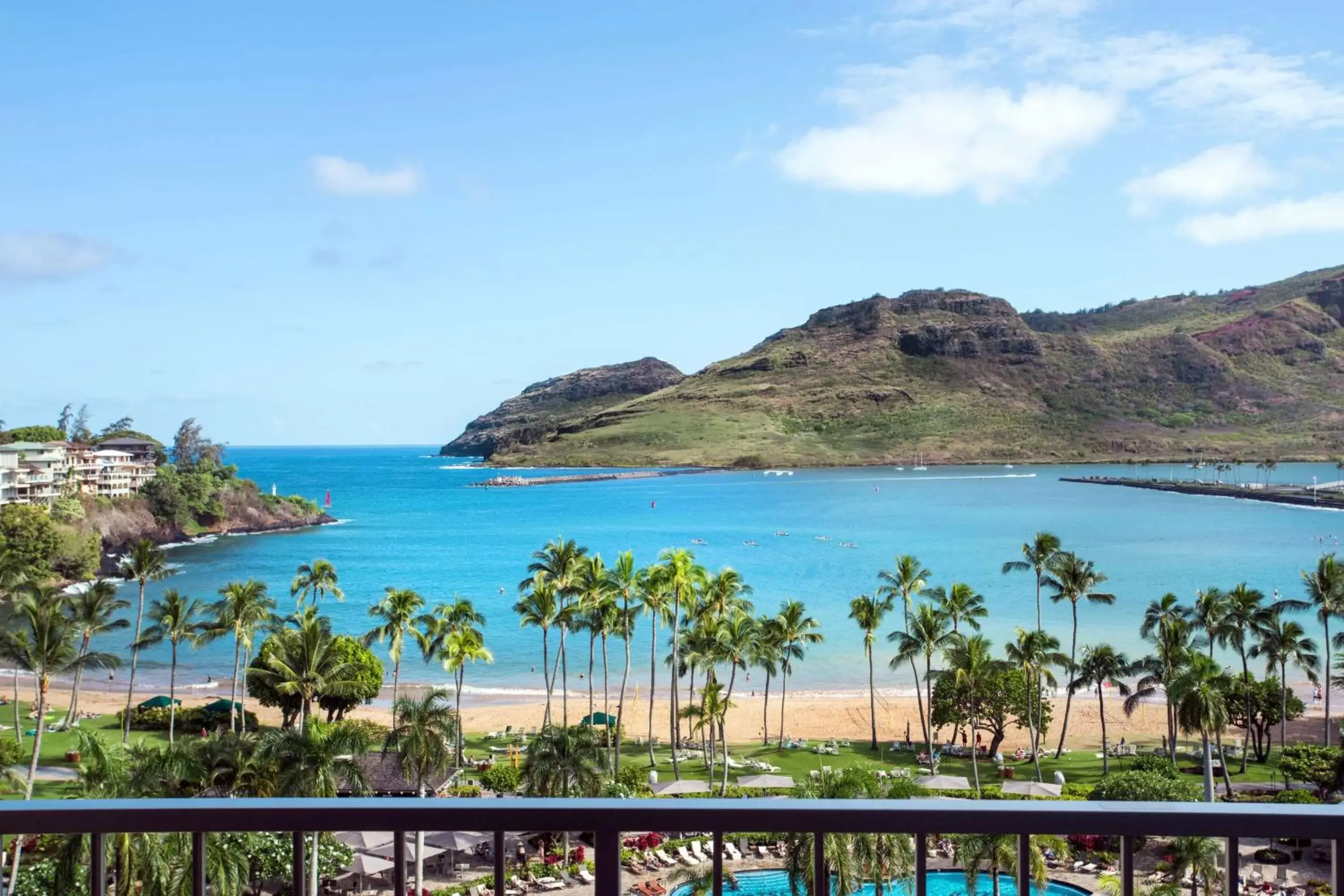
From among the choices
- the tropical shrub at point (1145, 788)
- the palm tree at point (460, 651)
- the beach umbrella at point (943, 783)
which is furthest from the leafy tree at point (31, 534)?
the tropical shrub at point (1145, 788)

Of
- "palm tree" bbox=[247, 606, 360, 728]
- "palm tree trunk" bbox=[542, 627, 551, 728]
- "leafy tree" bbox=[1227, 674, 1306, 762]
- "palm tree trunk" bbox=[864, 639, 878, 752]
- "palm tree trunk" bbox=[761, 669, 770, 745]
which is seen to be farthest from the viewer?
"palm tree trunk" bbox=[761, 669, 770, 745]

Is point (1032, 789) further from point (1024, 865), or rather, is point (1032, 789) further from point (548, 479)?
point (548, 479)

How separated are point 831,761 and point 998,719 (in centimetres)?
616

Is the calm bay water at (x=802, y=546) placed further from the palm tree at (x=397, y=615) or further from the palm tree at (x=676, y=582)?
the palm tree at (x=676, y=582)

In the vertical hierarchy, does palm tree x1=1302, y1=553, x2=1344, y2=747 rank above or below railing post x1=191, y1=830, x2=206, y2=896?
below

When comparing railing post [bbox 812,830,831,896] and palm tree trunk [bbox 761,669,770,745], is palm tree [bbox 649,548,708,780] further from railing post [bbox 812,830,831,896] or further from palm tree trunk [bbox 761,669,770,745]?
railing post [bbox 812,830,831,896]

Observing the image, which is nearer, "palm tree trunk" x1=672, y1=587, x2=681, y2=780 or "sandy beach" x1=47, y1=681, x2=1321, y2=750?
"palm tree trunk" x1=672, y1=587, x2=681, y2=780

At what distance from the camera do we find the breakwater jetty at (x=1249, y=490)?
127 metres

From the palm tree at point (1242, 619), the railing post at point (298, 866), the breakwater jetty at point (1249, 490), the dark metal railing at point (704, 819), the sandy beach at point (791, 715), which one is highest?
the dark metal railing at point (704, 819)

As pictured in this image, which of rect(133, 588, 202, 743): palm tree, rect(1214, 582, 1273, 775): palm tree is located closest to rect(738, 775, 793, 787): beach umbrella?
rect(1214, 582, 1273, 775): palm tree

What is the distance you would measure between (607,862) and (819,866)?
510mm

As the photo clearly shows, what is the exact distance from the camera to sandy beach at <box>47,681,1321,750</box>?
38.2m

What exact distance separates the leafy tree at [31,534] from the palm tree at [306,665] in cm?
4109

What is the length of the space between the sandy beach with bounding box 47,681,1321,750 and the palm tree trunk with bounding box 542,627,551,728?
0.82 meters
